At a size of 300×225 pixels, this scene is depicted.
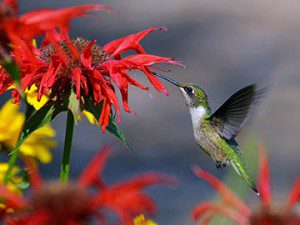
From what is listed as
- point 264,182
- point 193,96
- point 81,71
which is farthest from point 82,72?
point 193,96

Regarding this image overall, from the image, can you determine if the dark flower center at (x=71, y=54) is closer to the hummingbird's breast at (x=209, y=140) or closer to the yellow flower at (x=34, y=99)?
the yellow flower at (x=34, y=99)

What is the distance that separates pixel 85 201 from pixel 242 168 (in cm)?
104

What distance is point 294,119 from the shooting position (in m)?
6.16

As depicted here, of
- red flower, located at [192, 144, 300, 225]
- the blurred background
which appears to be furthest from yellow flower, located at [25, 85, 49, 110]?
the blurred background

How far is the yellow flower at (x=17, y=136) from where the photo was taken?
1.86m

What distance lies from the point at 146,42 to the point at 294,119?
129cm

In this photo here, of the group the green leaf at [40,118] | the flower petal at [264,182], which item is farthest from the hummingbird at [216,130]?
the flower petal at [264,182]

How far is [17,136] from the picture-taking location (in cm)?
184

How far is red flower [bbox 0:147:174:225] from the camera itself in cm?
104

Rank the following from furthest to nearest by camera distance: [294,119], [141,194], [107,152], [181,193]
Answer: [294,119] → [181,193] → [107,152] → [141,194]

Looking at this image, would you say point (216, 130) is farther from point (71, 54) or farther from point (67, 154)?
point (67, 154)

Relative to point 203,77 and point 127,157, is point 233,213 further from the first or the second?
point 203,77

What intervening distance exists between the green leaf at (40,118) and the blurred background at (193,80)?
3419mm

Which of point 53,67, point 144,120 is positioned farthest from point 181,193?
point 53,67
